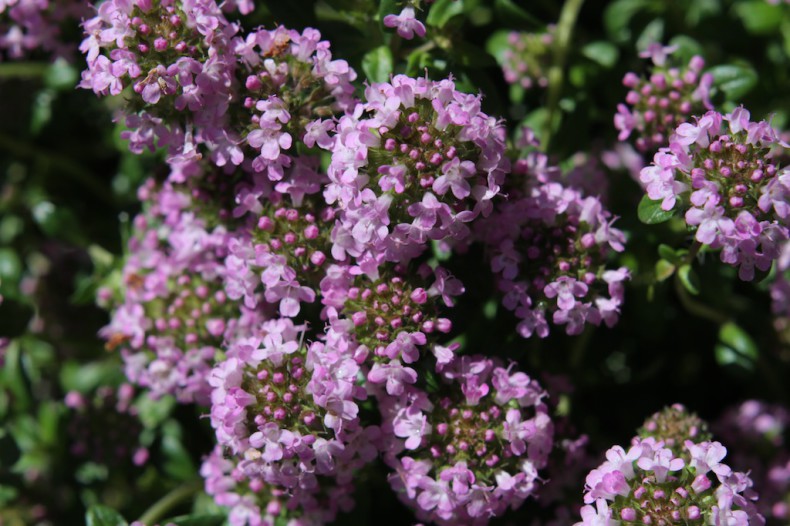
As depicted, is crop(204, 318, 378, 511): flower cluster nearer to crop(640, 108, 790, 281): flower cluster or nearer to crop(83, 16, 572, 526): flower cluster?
crop(83, 16, 572, 526): flower cluster

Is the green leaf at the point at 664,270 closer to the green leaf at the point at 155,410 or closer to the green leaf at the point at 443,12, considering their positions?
the green leaf at the point at 443,12

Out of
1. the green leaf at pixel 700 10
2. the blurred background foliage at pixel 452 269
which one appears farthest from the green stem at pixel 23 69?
the green leaf at pixel 700 10

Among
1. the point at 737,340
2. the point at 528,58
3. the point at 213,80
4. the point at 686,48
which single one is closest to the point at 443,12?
the point at 528,58

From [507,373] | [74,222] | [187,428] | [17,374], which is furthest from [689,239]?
[17,374]

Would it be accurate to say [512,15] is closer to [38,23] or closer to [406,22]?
[406,22]

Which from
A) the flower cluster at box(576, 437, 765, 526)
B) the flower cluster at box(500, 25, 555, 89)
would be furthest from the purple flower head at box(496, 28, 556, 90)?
the flower cluster at box(576, 437, 765, 526)
